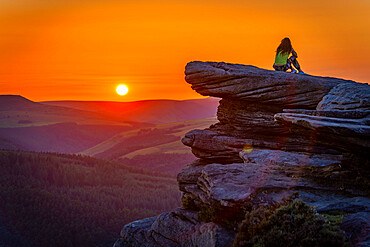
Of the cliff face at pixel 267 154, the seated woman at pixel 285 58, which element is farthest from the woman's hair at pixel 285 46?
the cliff face at pixel 267 154

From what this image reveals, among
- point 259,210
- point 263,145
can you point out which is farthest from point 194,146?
point 259,210

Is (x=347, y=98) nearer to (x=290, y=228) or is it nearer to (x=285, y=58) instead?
(x=285, y=58)

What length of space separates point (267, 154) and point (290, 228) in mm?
9854

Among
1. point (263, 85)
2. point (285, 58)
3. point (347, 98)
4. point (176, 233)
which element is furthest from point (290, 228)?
point (285, 58)

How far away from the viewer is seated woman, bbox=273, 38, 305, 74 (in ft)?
107

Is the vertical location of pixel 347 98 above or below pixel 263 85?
below

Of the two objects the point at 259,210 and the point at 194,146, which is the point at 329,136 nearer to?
the point at 259,210

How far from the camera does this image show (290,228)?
17.3 m

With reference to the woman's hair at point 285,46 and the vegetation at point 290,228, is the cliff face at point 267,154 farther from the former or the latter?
the woman's hair at point 285,46

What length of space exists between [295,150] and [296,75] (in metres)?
6.30

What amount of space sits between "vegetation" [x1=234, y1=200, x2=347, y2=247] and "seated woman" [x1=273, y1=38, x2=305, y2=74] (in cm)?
1657

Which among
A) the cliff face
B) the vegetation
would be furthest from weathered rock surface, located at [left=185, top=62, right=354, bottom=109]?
the vegetation

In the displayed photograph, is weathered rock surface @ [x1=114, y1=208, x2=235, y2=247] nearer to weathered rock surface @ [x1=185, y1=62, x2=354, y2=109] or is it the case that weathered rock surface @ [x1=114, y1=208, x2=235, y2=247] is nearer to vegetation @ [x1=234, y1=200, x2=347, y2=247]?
vegetation @ [x1=234, y1=200, x2=347, y2=247]

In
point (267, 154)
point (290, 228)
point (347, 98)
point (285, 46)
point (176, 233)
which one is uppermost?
point (285, 46)
